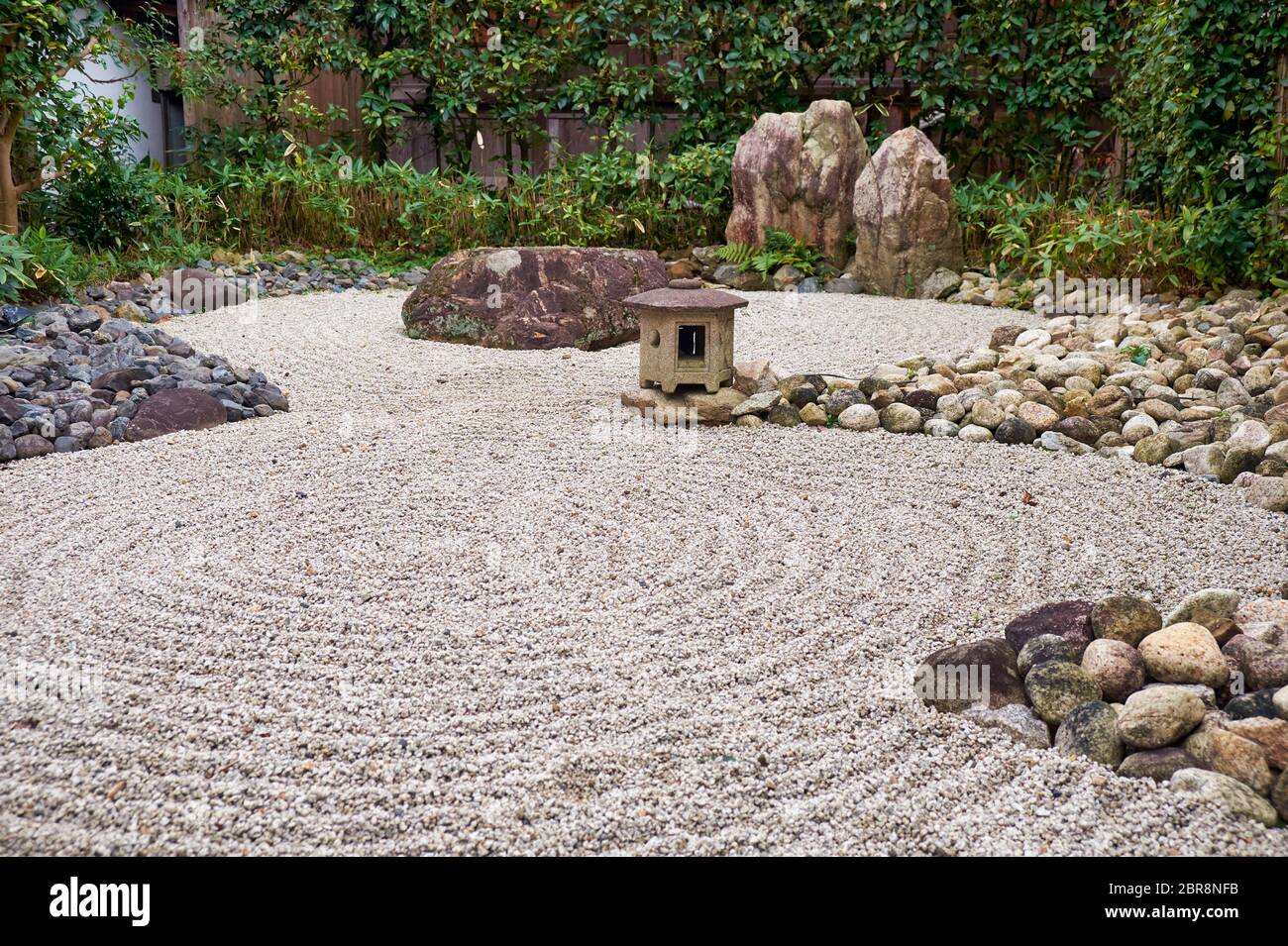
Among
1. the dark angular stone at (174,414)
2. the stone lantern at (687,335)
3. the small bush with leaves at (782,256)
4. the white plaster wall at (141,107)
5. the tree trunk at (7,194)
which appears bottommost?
the dark angular stone at (174,414)

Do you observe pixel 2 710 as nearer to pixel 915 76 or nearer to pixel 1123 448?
pixel 1123 448

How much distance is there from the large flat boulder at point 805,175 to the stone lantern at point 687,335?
3953 mm

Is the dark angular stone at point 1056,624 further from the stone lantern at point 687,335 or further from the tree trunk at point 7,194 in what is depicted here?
the tree trunk at point 7,194

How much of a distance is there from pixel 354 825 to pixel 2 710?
938 millimetres

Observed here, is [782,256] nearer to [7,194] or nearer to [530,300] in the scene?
[530,300]

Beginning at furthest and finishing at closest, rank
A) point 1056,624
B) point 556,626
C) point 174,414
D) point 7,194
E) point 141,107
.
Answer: point 141,107, point 7,194, point 174,414, point 556,626, point 1056,624

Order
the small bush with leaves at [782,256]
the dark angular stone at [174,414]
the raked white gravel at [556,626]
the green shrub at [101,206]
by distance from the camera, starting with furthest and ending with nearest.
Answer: the small bush with leaves at [782,256] → the green shrub at [101,206] → the dark angular stone at [174,414] → the raked white gravel at [556,626]

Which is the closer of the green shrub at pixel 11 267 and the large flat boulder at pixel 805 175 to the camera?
the green shrub at pixel 11 267

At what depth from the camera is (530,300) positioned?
20.7 feet

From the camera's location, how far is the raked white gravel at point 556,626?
190 centimetres

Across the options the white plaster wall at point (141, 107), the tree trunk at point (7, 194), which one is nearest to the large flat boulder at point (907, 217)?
the tree trunk at point (7, 194)

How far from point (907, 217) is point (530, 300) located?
9.94ft

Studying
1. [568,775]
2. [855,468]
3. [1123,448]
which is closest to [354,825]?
[568,775]

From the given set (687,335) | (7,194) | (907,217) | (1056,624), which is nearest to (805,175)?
(907,217)
